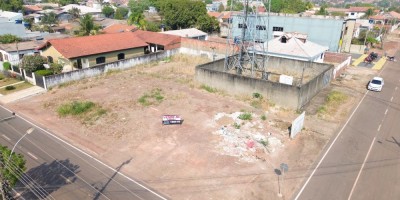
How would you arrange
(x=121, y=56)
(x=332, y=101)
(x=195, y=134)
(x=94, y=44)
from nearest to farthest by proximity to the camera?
(x=195, y=134) → (x=332, y=101) → (x=94, y=44) → (x=121, y=56)

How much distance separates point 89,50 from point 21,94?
11.8 meters

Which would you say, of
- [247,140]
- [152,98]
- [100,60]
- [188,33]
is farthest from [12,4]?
[247,140]

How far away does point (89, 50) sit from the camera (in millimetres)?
43250

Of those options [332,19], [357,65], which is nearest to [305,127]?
[357,65]

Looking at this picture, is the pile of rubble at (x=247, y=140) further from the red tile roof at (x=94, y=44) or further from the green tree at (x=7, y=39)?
the green tree at (x=7, y=39)

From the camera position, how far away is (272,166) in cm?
2100

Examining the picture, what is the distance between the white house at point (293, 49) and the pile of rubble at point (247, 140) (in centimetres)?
1945

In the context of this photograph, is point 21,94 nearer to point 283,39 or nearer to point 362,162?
point 362,162

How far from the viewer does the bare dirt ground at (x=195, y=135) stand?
19359mm

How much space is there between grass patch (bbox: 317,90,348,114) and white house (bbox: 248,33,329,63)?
9.49m

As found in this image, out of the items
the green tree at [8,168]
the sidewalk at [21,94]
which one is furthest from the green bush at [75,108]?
the green tree at [8,168]

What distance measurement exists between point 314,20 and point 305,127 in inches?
1487

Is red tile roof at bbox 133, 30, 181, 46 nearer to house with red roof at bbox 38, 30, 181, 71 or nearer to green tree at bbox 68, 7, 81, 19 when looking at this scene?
house with red roof at bbox 38, 30, 181, 71

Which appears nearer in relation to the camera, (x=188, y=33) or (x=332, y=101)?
(x=332, y=101)
